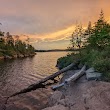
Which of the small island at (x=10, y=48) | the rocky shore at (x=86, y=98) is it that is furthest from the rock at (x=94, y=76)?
the small island at (x=10, y=48)

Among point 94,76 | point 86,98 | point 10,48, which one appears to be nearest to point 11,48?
point 10,48

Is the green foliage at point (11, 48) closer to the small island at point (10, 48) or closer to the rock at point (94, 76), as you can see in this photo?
the small island at point (10, 48)

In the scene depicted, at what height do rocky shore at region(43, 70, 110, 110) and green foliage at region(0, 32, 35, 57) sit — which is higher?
green foliage at region(0, 32, 35, 57)

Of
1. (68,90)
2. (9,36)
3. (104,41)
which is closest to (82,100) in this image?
(68,90)

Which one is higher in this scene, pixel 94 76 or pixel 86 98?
pixel 94 76

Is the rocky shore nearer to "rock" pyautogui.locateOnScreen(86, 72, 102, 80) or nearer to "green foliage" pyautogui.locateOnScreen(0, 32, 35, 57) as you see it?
"rock" pyautogui.locateOnScreen(86, 72, 102, 80)

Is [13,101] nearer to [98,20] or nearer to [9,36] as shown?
[98,20]

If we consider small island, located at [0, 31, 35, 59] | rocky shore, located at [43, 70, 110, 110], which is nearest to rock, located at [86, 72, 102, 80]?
rocky shore, located at [43, 70, 110, 110]

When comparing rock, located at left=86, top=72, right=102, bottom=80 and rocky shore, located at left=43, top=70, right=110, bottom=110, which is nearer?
rocky shore, located at left=43, top=70, right=110, bottom=110

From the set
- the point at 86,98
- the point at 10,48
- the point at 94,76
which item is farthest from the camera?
the point at 10,48

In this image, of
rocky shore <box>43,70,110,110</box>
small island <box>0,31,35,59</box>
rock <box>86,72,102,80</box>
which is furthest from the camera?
small island <box>0,31,35,59</box>

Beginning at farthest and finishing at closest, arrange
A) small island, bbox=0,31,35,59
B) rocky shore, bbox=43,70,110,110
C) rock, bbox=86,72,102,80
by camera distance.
→ small island, bbox=0,31,35,59
rock, bbox=86,72,102,80
rocky shore, bbox=43,70,110,110

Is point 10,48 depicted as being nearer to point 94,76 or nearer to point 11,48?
point 11,48

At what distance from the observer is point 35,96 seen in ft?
69.8
